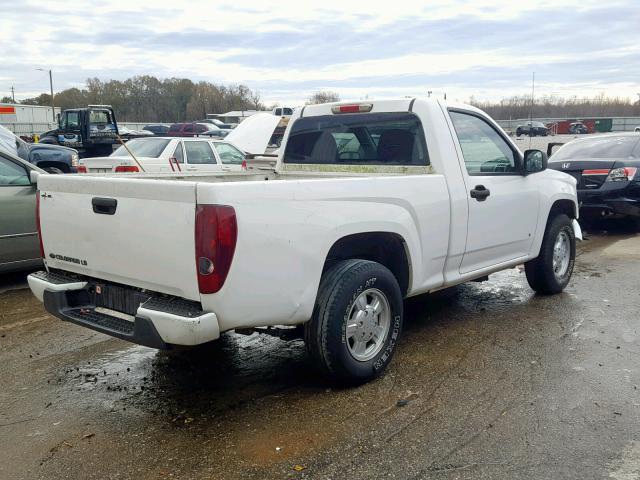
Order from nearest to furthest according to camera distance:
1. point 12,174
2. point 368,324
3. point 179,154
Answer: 1. point 368,324
2. point 12,174
3. point 179,154

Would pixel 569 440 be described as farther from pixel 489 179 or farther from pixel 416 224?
pixel 489 179

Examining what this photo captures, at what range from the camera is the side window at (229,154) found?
44.8ft

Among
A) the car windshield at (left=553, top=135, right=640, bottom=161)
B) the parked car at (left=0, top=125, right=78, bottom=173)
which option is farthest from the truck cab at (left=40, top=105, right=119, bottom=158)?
the car windshield at (left=553, top=135, right=640, bottom=161)

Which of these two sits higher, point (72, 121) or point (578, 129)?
point (72, 121)

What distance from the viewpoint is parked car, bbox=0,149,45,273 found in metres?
6.75

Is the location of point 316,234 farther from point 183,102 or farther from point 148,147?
point 183,102

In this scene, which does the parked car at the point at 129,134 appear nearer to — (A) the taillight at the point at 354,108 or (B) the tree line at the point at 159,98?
→ (A) the taillight at the point at 354,108

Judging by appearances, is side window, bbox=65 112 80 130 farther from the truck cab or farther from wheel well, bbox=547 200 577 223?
wheel well, bbox=547 200 577 223

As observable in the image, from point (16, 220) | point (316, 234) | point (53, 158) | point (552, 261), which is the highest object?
point (53, 158)

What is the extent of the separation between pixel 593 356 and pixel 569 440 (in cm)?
148

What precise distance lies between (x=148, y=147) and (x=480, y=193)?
922cm

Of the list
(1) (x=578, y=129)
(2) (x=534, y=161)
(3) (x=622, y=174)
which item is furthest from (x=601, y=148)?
(1) (x=578, y=129)

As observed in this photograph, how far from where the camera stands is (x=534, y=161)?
5.71m

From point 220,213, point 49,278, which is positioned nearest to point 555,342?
point 220,213
